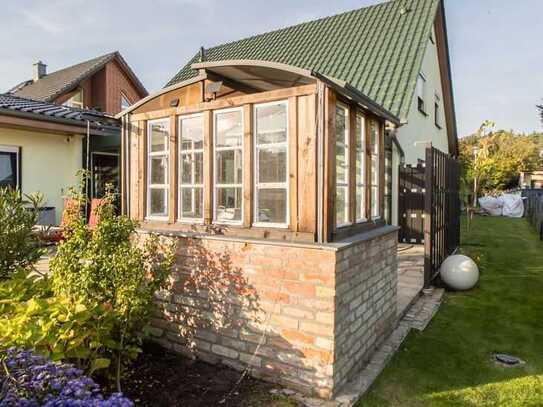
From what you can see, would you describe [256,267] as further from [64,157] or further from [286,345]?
[64,157]

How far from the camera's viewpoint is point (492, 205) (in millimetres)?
25484

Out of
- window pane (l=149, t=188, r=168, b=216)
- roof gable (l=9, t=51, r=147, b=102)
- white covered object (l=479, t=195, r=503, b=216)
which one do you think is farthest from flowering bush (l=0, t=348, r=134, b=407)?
white covered object (l=479, t=195, r=503, b=216)

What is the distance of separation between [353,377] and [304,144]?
2.43m

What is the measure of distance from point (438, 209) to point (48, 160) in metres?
9.62

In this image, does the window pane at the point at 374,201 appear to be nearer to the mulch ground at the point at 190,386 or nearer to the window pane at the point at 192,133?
the window pane at the point at 192,133

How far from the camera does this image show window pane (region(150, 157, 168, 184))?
15.9 feet

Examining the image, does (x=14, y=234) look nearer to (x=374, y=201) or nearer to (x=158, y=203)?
(x=158, y=203)

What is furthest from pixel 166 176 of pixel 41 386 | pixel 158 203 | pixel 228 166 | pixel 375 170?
pixel 41 386

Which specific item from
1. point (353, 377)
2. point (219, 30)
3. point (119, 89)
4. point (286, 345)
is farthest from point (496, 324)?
point (119, 89)

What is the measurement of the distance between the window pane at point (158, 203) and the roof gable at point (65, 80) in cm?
1482

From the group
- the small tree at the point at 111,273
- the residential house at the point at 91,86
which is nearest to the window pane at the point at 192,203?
the small tree at the point at 111,273

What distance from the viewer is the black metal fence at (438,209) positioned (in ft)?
24.0

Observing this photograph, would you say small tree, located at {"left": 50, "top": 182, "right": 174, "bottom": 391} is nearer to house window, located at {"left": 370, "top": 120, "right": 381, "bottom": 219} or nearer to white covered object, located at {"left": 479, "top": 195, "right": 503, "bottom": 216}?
house window, located at {"left": 370, "top": 120, "right": 381, "bottom": 219}

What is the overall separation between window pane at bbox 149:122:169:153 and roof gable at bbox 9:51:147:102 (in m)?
14.6
